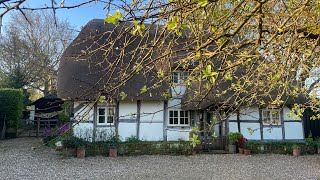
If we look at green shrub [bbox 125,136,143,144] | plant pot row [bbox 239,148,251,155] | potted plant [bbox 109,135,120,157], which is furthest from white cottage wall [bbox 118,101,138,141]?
plant pot row [bbox 239,148,251,155]

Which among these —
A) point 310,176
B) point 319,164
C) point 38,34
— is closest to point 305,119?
point 319,164

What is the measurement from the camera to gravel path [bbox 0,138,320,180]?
6.80m

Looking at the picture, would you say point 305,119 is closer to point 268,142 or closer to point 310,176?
point 268,142

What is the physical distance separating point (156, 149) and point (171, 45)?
800cm

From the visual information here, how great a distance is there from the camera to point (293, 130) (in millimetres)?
11367

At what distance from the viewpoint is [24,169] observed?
24.4 ft

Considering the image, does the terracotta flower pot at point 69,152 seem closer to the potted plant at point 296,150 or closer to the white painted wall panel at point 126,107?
the white painted wall panel at point 126,107

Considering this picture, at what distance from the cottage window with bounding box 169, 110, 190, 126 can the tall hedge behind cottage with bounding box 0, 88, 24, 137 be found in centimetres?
782

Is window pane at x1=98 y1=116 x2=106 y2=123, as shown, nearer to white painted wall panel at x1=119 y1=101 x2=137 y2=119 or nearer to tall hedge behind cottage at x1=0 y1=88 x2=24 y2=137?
white painted wall panel at x1=119 y1=101 x2=137 y2=119

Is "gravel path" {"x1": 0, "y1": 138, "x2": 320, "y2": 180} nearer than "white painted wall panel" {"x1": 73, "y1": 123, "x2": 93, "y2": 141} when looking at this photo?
Yes

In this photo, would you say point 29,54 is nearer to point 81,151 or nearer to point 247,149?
point 81,151

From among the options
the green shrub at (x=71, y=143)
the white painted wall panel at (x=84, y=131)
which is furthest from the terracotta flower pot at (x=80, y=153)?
the white painted wall panel at (x=84, y=131)

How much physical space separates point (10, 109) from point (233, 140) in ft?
35.0

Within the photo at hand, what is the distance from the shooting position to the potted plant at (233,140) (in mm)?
10188
